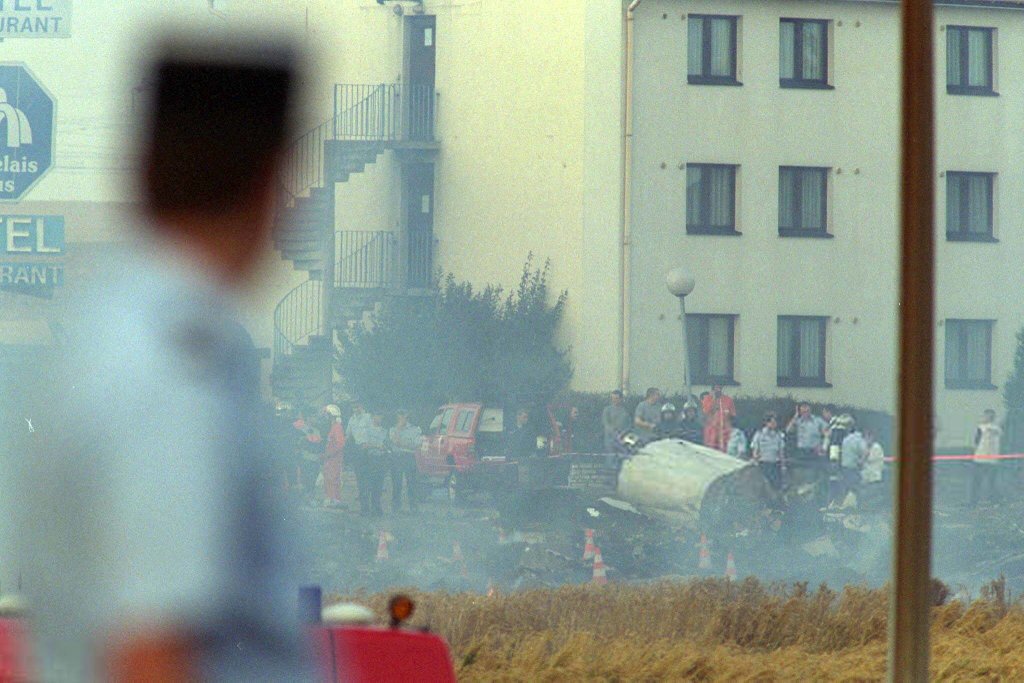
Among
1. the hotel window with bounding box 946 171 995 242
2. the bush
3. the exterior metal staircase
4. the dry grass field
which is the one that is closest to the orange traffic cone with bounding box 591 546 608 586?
the dry grass field

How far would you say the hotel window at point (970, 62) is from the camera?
19858mm

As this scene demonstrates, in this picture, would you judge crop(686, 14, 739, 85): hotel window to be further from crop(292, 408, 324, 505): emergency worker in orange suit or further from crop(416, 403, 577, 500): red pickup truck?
crop(292, 408, 324, 505): emergency worker in orange suit

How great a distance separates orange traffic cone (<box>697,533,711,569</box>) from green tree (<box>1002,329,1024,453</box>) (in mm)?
7829

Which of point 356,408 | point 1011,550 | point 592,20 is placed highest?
point 592,20

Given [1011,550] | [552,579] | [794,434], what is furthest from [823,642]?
[794,434]

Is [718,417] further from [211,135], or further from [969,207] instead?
[211,135]

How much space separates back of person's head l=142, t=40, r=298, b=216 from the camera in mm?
2164

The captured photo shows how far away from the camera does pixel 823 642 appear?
6.09 metres

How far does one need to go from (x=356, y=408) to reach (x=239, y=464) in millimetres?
13368

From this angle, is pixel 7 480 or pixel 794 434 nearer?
pixel 7 480

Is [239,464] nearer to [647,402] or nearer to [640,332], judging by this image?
[647,402]

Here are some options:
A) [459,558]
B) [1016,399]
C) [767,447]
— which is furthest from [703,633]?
[1016,399]

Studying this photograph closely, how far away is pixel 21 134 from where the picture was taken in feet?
62.3

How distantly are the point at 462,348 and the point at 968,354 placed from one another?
6392 mm
